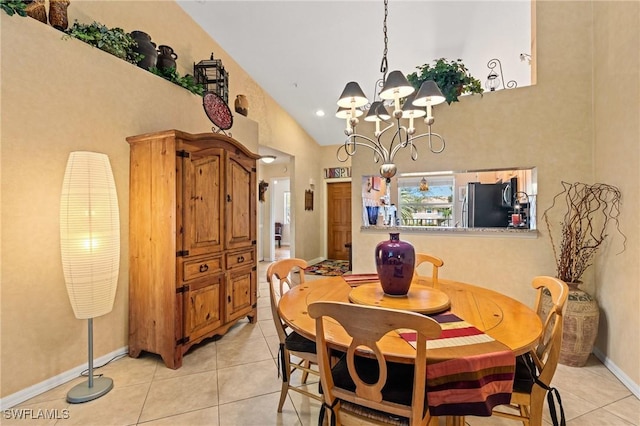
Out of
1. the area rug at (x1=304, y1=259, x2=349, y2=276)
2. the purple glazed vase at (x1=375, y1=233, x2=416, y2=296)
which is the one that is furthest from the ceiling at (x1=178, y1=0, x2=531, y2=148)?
the area rug at (x1=304, y1=259, x2=349, y2=276)

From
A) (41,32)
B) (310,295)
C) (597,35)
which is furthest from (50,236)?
(597,35)

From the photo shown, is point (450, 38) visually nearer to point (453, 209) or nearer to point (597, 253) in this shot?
point (453, 209)

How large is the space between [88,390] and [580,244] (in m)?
4.03

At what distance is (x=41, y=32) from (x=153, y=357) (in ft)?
8.68

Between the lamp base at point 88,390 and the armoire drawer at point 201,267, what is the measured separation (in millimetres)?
863

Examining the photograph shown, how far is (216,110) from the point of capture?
3.49 metres

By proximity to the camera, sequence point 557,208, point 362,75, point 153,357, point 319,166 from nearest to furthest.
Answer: point 153,357 < point 557,208 < point 362,75 < point 319,166

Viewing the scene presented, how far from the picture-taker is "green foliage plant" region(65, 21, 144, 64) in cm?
235

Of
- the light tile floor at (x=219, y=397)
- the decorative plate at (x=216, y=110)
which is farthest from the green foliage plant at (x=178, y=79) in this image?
the light tile floor at (x=219, y=397)

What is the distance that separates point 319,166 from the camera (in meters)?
7.45

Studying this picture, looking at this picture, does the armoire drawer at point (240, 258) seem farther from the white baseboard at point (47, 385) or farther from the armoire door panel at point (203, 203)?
the white baseboard at point (47, 385)

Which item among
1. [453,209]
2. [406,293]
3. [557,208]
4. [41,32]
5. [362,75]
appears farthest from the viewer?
[362,75]

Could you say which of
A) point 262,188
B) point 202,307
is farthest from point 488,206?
point 262,188

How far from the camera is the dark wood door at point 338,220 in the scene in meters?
7.44
